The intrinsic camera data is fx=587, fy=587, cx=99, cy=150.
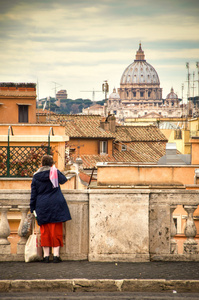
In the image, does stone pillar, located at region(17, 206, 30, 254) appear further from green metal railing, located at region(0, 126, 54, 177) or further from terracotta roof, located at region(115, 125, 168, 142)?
terracotta roof, located at region(115, 125, 168, 142)

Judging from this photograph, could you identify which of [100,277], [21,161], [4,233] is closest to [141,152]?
[21,161]

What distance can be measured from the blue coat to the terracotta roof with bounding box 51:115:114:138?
1612 inches

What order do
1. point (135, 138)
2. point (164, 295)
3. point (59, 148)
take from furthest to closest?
1. point (135, 138)
2. point (59, 148)
3. point (164, 295)

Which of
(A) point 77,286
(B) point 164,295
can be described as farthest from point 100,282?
(B) point 164,295

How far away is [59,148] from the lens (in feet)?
51.3

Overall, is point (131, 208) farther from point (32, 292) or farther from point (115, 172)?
point (115, 172)

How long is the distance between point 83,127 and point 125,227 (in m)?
44.2

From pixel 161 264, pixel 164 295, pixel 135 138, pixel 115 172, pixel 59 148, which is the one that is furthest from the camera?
pixel 135 138

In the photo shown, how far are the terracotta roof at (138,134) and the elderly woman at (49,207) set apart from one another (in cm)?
4517

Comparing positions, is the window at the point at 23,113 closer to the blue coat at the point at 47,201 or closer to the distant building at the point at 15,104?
the distant building at the point at 15,104

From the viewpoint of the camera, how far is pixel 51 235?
19.9ft

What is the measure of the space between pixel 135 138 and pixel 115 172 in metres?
32.4

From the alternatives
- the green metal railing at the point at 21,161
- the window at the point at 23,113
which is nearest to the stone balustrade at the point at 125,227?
the green metal railing at the point at 21,161

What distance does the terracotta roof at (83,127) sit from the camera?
48188 millimetres
